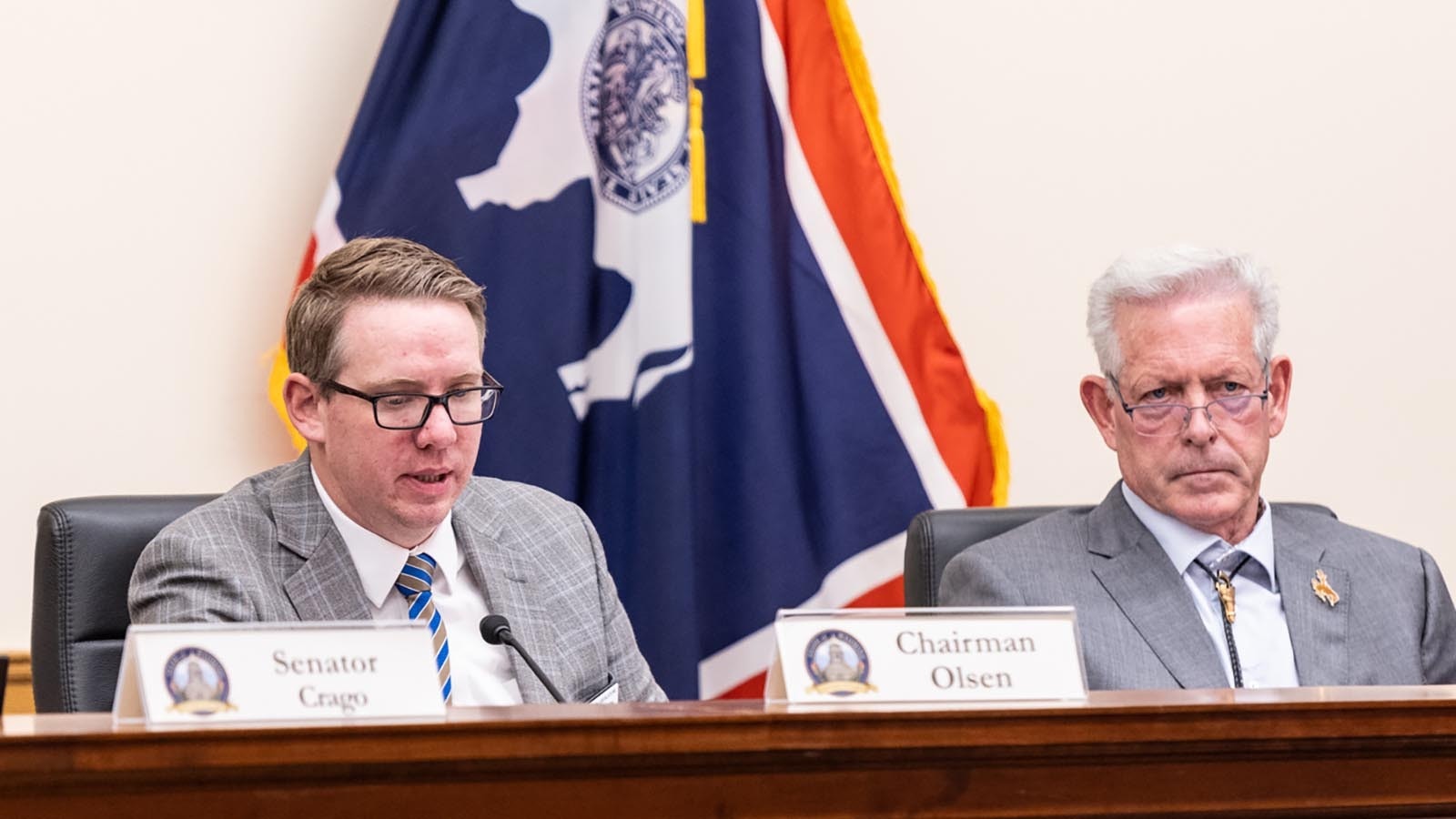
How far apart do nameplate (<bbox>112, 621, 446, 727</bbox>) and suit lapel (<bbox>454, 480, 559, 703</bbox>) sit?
73cm

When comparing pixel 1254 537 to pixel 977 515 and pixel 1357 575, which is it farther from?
pixel 977 515

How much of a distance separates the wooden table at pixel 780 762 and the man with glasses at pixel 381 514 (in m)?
0.64

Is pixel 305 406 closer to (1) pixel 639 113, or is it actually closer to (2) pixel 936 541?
(2) pixel 936 541

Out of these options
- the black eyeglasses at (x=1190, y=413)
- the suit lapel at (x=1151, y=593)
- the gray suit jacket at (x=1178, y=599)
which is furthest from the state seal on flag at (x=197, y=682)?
the black eyeglasses at (x=1190, y=413)

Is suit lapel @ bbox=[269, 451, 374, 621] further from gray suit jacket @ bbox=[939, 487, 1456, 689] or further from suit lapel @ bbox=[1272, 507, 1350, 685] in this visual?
suit lapel @ bbox=[1272, 507, 1350, 685]

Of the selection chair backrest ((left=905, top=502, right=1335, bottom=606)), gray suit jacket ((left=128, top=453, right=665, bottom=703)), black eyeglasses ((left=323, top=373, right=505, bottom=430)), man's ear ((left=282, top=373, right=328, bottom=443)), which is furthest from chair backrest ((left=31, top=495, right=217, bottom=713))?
chair backrest ((left=905, top=502, right=1335, bottom=606))

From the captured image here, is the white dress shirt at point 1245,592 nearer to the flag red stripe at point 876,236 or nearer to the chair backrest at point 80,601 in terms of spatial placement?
the flag red stripe at point 876,236

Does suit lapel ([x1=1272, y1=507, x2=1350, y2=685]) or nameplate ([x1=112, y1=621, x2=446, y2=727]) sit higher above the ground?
nameplate ([x1=112, y1=621, x2=446, y2=727])

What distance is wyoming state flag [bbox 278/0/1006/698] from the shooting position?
113 inches

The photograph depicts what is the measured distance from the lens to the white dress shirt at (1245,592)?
2.17 m

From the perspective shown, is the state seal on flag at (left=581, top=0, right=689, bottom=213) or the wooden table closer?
the wooden table

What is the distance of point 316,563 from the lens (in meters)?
1.95

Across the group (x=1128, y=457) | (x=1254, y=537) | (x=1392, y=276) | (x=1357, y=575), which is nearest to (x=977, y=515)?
(x=1128, y=457)

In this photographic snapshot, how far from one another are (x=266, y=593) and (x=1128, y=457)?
1.19 metres
